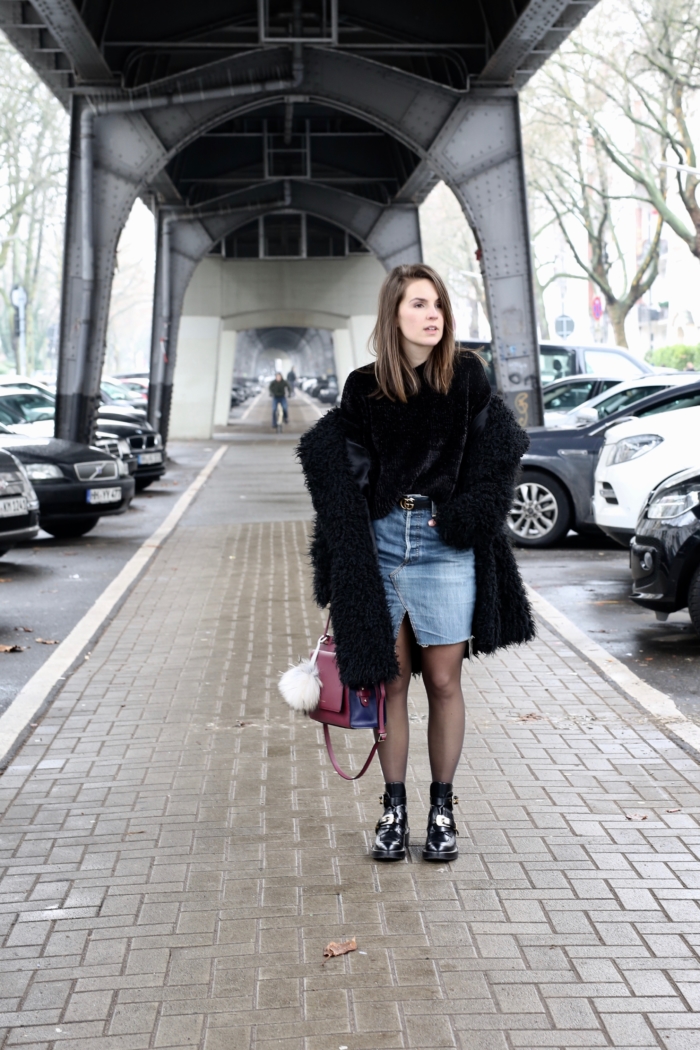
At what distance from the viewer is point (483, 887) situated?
14.1 feet

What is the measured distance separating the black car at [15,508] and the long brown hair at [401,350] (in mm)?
7232

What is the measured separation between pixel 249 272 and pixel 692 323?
35704 millimetres

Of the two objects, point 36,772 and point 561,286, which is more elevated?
point 561,286

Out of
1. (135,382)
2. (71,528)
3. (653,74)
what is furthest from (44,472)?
(135,382)

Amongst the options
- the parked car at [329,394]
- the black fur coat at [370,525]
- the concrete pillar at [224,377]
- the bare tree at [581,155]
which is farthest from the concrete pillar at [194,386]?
the black fur coat at [370,525]

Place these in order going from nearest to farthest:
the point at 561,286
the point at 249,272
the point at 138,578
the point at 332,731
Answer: the point at 332,731 → the point at 138,578 → the point at 249,272 → the point at 561,286

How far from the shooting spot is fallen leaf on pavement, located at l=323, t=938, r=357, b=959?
12.5 ft

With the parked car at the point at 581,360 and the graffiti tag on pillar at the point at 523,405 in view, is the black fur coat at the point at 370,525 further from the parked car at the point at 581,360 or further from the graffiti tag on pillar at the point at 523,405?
the parked car at the point at 581,360

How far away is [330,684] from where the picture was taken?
446 cm

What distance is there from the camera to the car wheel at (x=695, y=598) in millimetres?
8047

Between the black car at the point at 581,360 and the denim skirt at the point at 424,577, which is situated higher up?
the black car at the point at 581,360

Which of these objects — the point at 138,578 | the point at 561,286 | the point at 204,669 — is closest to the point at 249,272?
the point at 138,578

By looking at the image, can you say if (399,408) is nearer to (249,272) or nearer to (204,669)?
(204,669)

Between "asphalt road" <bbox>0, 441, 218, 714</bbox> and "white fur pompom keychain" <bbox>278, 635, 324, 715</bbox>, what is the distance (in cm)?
303
